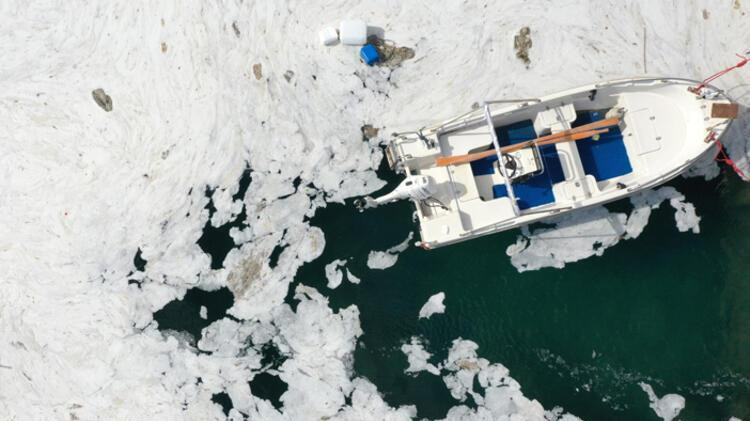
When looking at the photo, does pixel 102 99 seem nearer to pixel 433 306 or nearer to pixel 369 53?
pixel 369 53

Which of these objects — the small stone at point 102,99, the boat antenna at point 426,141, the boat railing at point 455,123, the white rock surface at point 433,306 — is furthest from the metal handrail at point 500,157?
the small stone at point 102,99

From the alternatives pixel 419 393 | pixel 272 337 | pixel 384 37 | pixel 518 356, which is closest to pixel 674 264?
pixel 518 356

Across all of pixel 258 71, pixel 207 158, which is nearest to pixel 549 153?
pixel 258 71

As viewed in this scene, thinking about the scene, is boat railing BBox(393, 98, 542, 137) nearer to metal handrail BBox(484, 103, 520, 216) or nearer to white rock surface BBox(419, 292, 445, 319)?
metal handrail BBox(484, 103, 520, 216)

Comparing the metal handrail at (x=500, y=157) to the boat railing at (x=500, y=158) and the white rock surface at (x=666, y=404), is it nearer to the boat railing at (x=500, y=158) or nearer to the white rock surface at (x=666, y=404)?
the boat railing at (x=500, y=158)

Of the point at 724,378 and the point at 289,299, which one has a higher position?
the point at 289,299

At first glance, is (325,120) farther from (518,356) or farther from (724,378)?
(724,378)

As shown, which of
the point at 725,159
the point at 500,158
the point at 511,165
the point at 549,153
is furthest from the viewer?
the point at 725,159

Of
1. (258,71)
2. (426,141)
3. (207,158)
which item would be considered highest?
(258,71)
